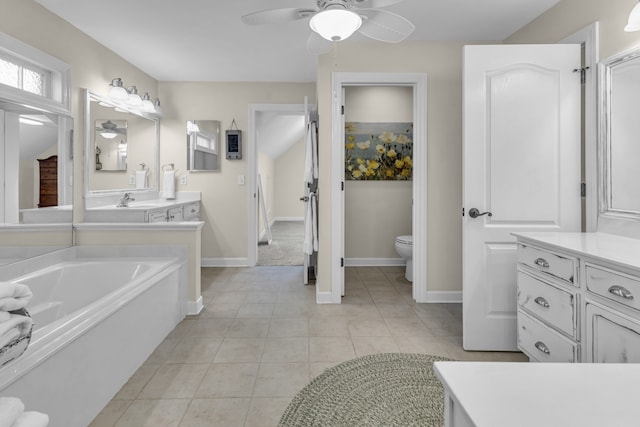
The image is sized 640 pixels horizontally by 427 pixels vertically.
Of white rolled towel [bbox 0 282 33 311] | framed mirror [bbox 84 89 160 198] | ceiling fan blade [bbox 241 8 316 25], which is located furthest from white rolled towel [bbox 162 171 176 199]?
white rolled towel [bbox 0 282 33 311]

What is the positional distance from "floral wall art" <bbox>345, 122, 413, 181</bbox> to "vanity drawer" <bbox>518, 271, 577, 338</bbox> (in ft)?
9.24

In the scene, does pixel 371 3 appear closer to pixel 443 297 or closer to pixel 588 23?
pixel 588 23

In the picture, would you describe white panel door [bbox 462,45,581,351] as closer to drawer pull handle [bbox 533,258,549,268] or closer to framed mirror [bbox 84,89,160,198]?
drawer pull handle [bbox 533,258,549,268]

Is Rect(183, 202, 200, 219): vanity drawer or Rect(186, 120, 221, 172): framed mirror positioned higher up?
Rect(186, 120, 221, 172): framed mirror

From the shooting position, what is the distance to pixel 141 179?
4168 mm

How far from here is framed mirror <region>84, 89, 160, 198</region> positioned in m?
3.31

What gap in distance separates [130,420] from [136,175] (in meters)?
2.98

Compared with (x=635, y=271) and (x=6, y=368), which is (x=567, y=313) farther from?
(x=6, y=368)

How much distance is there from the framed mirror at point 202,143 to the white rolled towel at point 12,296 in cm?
383

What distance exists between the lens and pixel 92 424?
5.41 ft

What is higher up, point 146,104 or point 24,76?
point 146,104

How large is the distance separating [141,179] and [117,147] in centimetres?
55

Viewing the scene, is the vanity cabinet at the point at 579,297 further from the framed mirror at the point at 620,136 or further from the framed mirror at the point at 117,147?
the framed mirror at the point at 117,147

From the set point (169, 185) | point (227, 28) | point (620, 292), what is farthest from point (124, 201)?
point (620, 292)
